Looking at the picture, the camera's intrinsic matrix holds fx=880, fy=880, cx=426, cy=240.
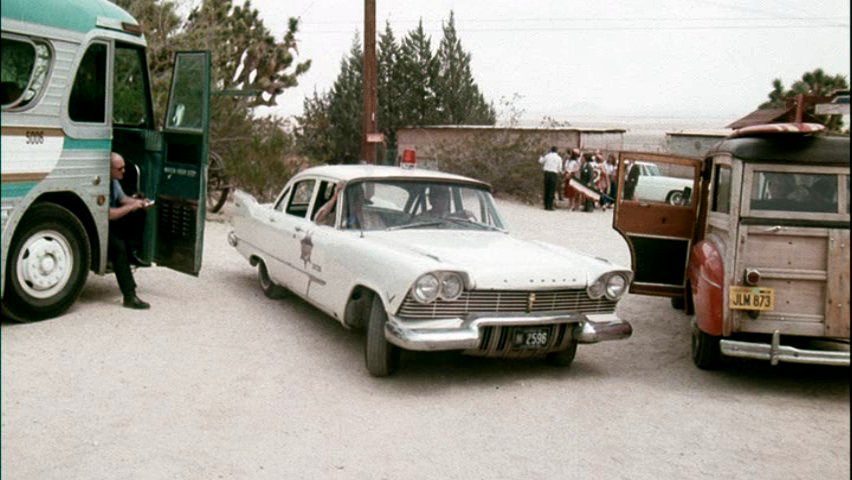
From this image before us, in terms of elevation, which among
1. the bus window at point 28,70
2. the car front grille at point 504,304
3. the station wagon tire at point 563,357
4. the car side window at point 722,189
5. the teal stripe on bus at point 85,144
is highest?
the bus window at point 28,70

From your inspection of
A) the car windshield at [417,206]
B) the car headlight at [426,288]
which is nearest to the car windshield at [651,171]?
the car windshield at [417,206]

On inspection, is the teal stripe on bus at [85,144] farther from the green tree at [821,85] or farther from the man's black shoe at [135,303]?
the green tree at [821,85]

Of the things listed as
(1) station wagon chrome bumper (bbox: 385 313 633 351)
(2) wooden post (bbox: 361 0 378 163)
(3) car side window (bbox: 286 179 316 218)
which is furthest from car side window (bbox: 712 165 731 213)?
(2) wooden post (bbox: 361 0 378 163)

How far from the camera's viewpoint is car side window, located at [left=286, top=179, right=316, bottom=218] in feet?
25.3

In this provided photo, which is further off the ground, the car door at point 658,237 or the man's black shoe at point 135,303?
the car door at point 658,237

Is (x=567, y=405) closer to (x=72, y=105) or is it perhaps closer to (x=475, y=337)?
(x=475, y=337)

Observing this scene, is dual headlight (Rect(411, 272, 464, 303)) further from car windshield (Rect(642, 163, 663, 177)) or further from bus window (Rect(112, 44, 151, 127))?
car windshield (Rect(642, 163, 663, 177))

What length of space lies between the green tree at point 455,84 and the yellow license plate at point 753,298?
97.7ft

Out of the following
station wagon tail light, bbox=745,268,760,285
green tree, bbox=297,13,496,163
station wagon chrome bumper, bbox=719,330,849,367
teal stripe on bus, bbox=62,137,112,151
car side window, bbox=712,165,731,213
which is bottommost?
station wagon chrome bumper, bbox=719,330,849,367

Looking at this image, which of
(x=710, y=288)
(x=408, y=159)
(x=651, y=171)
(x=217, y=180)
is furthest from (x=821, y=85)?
(x=651, y=171)

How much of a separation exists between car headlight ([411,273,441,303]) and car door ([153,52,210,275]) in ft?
9.68

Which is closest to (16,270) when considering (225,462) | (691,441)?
(225,462)

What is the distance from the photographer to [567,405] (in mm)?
5402

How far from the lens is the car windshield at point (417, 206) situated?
6.63m
